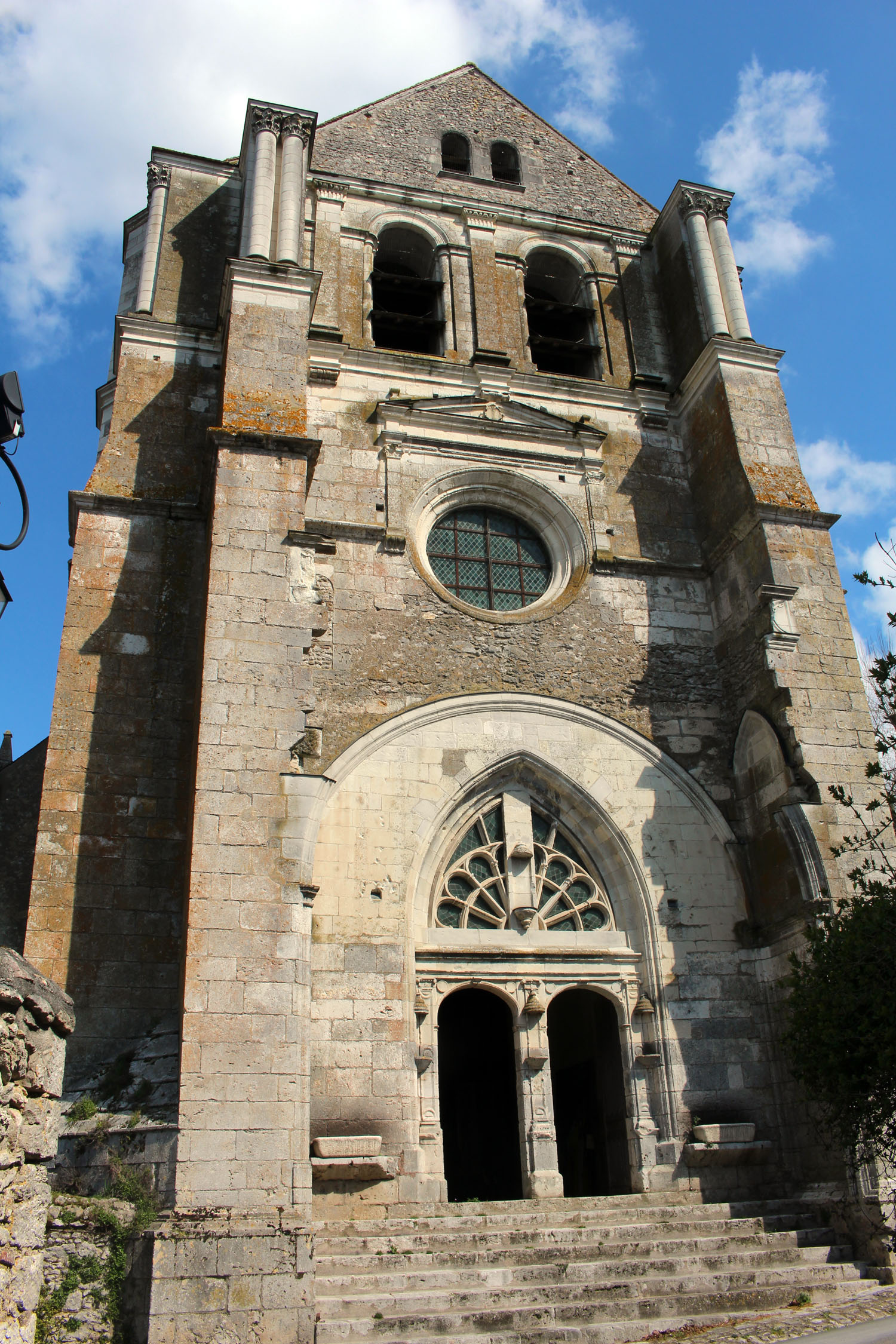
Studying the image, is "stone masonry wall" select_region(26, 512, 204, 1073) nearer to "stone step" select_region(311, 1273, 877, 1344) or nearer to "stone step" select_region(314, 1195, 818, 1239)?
"stone step" select_region(314, 1195, 818, 1239)

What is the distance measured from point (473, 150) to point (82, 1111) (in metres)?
13.1

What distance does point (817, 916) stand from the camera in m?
8.66

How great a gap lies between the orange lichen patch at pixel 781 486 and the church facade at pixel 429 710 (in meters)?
0.08

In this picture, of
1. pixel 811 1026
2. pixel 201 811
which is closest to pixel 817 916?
pixel 811 1026

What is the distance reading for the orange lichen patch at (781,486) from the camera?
35.9 feet

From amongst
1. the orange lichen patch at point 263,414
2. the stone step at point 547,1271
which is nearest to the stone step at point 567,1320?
the stone step at point 547,1271

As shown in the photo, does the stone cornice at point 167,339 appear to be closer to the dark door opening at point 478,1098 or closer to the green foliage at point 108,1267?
the dark door opening at point 478,1098

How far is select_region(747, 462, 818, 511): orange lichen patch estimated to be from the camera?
430 inches

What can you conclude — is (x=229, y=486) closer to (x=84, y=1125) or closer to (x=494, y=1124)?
(x=84, y=1125)

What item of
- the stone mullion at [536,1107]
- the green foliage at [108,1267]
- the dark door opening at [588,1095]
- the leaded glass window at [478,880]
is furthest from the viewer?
the dark door opening at [588,1095]

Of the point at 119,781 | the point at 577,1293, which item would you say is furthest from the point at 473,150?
the point at 577,1293

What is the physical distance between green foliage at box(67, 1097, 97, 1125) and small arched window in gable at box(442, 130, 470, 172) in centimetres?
1253

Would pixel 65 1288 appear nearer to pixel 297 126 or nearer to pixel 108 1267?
pixel 108 1267

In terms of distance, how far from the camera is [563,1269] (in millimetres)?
7094
